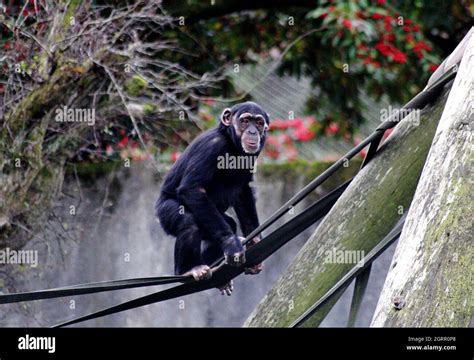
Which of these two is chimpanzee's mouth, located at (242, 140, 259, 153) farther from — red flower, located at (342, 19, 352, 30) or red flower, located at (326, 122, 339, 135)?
red flower, located at (326, 122, 339, 135)

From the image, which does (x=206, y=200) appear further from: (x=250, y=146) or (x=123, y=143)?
(x=123, y=143)

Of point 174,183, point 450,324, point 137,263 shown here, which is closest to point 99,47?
point 174,183

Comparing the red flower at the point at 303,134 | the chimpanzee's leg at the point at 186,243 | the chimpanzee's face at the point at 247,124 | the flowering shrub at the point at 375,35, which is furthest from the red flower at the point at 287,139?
the chimpanzee's leg at the point at 186,243

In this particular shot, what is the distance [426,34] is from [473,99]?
19.1ft

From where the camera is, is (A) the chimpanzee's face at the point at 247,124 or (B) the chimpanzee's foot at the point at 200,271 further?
(A) the chimpanzee's face at the point at 247,124

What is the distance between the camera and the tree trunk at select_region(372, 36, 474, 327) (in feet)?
10.4

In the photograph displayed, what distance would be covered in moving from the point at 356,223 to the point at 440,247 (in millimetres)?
1195

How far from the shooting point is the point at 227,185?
18.9 ft

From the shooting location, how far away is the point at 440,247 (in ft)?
10.6

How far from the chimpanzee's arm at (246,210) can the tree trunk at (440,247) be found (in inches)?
100

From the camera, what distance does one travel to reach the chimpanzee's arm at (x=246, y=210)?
234 inches

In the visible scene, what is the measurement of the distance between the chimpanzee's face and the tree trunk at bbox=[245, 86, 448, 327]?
1.26 m

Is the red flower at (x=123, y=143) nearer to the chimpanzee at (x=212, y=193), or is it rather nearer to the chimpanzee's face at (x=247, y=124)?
the chimpanzee at (x=212, y=193)

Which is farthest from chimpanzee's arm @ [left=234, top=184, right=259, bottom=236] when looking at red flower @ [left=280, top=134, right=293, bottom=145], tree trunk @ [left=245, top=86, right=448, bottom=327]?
red flower @ [left=280, top=134, right=293, bottom=145]
